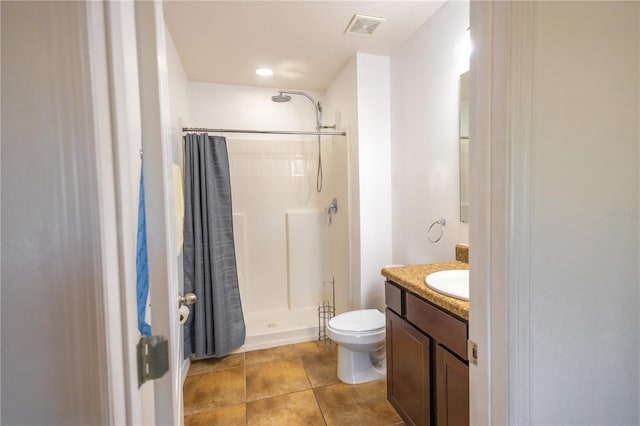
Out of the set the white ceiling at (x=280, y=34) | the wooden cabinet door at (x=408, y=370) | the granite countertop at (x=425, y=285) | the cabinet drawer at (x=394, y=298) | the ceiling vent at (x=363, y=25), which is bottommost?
the wooden cabinet door at (x=408, y=370)

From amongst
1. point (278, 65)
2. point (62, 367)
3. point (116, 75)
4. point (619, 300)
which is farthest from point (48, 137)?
point (278, 65)

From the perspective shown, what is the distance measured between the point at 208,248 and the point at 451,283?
5.98ft

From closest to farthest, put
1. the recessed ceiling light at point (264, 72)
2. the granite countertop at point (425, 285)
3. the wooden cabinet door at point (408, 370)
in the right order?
the granite countertop at point (425, 285) → the wooden cabinet door at point (408, 370) → the recessed ceiling light at point (264, 72)

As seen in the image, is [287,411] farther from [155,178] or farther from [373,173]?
[155,178]

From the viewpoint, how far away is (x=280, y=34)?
82.8 inches

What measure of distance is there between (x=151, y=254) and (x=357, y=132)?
2066 millimetres

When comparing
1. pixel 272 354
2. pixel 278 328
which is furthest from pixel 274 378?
pixel 278 328

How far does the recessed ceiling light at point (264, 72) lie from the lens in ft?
8.81

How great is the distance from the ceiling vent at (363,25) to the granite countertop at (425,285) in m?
1.53

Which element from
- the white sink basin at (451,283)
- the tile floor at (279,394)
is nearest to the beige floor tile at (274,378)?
the tile floor at (279,394)

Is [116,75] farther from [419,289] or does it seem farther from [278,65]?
[278,65]

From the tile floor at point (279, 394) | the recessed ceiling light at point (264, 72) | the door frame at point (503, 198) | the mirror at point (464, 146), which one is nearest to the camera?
the door frame at point (503, 198)

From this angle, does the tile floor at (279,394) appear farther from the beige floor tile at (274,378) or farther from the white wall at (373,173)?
the white wall at (373,173)

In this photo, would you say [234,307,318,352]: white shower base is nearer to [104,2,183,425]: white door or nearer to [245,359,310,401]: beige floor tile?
[245,359,310,401]: beige floor tile
